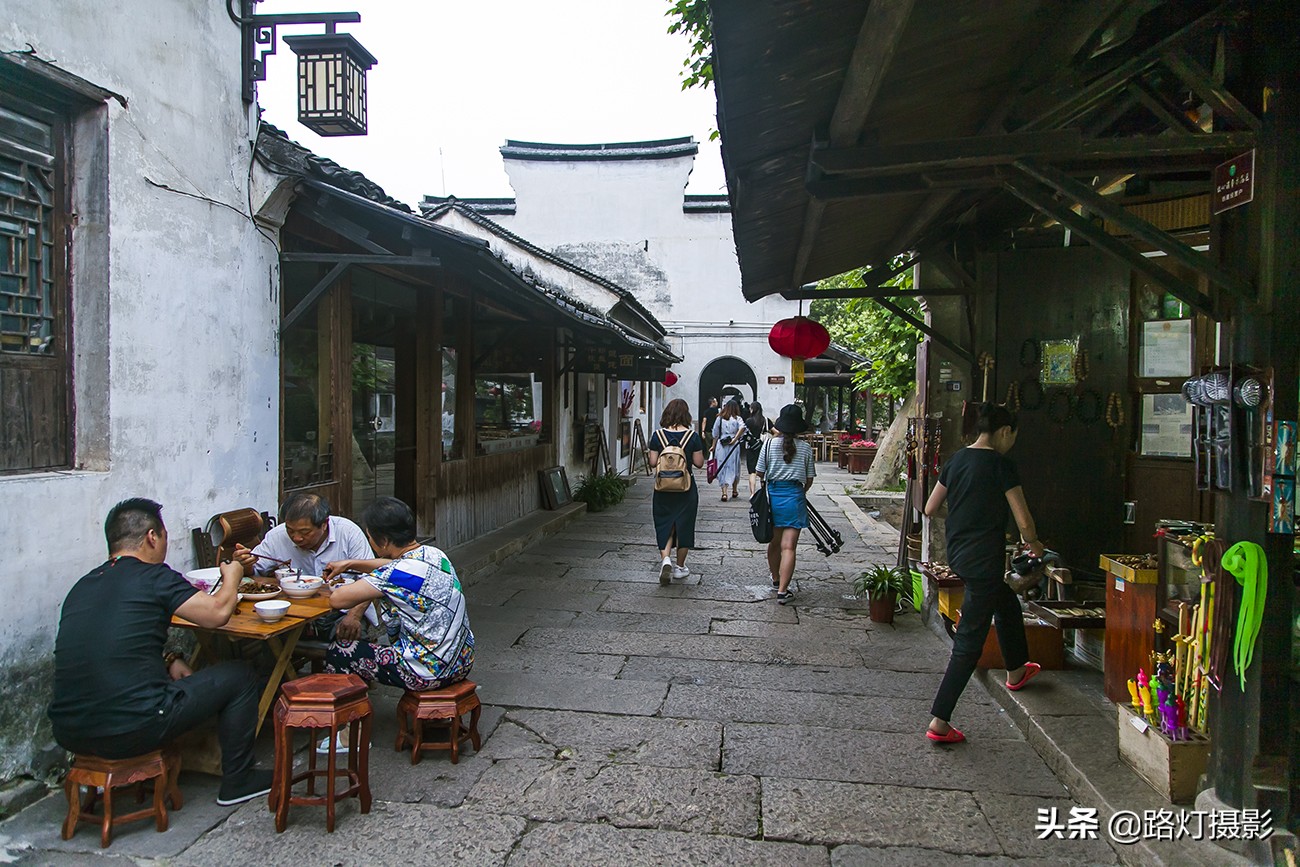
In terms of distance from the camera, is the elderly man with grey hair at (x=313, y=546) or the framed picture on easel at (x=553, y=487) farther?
the framed picture on easel at (x=553, y=487)

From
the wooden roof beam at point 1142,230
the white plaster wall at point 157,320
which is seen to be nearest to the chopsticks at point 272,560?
the white plaster wall at point 157,320

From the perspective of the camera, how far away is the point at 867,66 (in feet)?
9.78

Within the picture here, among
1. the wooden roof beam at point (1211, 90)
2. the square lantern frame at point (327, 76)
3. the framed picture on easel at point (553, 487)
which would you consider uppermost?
the square lantern frame at point (327, 76)

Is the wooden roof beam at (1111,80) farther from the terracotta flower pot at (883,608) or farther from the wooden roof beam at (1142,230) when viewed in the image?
the terracotta flower pot at (883,608)

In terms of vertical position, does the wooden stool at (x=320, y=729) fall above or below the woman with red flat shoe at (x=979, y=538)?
below

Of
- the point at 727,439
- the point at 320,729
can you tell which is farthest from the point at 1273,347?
the point at 727,439

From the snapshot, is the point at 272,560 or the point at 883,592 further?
the point at 883,592

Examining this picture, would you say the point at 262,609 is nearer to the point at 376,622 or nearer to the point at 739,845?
the point at 376,622

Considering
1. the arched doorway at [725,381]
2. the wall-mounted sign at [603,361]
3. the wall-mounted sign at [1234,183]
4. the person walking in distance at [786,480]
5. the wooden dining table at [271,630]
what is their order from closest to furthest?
the wall-mounted sign at [1234,183], the wooden dining table at [271,630], the person walking in distance at [786,480], the wall-mounted sign at [603,361], the arched doorway at [725,381]

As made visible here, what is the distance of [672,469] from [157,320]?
4881 mm

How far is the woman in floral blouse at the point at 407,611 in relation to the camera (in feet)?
13.2

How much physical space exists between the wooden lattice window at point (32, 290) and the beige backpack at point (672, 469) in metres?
5.15

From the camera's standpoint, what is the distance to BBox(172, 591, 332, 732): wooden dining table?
3.65 metres

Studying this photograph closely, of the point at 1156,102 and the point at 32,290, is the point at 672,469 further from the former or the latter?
the point at 32,290
